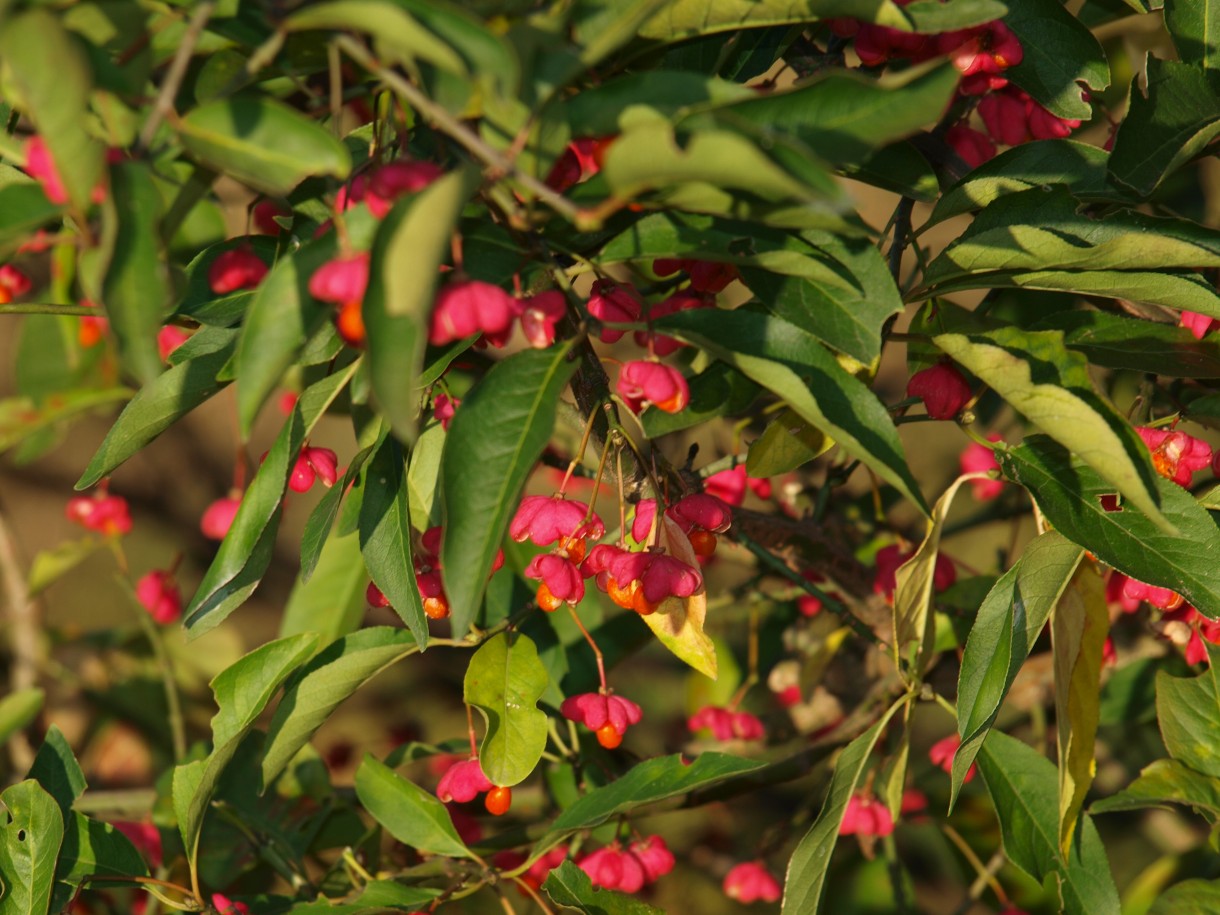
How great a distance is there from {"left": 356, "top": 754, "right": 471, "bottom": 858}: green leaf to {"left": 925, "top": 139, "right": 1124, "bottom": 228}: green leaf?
3.00 feet

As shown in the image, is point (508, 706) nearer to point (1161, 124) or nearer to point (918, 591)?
point (918, 591)

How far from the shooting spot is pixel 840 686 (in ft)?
6.79

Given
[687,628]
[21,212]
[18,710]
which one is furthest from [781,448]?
[18,710]

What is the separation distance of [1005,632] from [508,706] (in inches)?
20.9

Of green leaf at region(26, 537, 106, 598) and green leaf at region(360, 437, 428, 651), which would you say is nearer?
green leaf at region(360, 437, 428, 651)

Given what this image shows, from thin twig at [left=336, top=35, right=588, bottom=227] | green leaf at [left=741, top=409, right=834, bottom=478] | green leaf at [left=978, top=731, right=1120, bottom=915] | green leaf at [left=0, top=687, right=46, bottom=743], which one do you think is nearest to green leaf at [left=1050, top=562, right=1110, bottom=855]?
green leaf at [left=978, top=731, right=1120, bottom=915]

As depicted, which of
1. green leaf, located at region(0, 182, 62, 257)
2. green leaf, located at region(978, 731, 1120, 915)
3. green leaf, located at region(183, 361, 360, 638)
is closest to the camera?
green leaf, located at region(0, 182, 62, 257)

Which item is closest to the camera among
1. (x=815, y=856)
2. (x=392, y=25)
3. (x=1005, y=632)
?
(x=392, y=25)

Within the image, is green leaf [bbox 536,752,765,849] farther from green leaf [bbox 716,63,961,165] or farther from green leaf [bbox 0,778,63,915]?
green leaf [bbox 716,63,961,165]

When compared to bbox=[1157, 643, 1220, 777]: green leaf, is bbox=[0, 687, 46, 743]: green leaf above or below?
below

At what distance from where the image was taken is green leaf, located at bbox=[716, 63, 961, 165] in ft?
2.34

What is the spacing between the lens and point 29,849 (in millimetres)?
1209

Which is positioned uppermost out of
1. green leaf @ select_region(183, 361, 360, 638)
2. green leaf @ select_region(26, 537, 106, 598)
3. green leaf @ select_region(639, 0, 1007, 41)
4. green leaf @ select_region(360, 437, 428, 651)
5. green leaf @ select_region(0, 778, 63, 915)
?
green leaf @ select_region(639, 0, 1007, 41)

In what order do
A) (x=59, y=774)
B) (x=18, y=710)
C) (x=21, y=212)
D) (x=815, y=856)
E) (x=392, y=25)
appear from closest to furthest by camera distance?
(x=392, y=25), (x=21, y=212), (x=815, y=856), (x=59, y=774), (x=18, y=710)
